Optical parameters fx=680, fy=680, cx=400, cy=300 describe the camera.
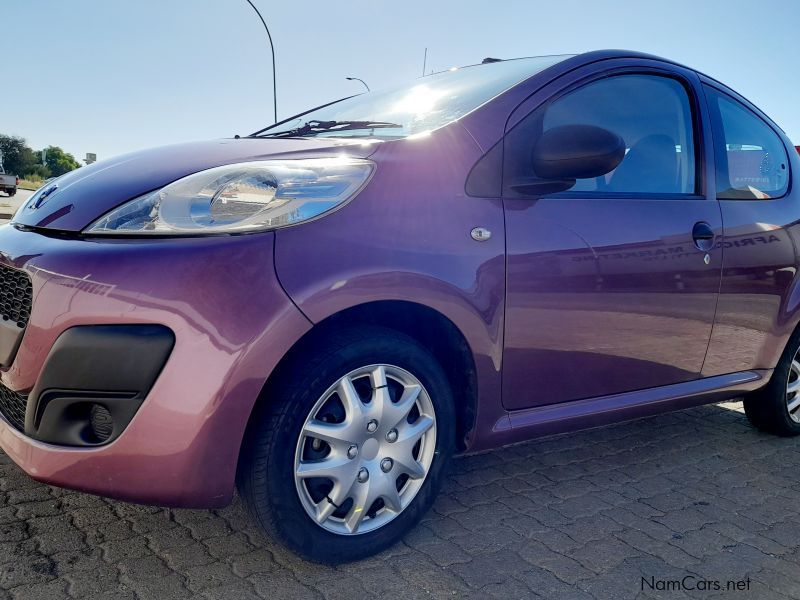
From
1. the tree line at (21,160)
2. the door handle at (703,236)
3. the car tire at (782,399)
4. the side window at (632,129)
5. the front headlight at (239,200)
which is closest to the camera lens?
the front headlight at (239,200)

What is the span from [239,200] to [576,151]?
1.07m

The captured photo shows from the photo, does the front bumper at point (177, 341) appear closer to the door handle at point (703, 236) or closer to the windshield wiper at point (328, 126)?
the windshield wiper at point (328, 126)

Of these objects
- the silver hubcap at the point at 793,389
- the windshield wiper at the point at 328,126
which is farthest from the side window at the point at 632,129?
the silver hubcap at the point at 793,389

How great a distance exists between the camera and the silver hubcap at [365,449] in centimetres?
192

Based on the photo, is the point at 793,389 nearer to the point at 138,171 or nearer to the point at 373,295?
the point at 373,295

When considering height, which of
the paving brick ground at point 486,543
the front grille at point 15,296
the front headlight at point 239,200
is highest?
the front headlight at point 239,200

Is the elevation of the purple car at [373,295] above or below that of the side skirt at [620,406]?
above

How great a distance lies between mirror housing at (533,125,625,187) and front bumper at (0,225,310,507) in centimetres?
99

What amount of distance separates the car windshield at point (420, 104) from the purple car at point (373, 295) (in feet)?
0.06

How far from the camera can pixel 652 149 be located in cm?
283

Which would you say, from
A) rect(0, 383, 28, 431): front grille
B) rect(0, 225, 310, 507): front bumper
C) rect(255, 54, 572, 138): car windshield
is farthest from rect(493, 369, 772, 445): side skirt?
rect(0, 383, 28, 431): front grille

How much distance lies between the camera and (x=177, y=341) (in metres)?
1.68

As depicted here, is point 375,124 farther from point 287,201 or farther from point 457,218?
point 287,201

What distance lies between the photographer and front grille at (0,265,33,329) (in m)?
1.83
